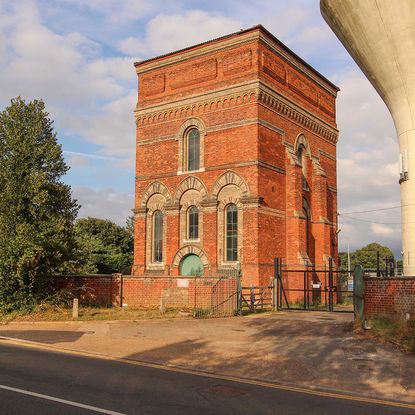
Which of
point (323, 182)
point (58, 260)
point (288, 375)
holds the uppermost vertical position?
point (323, 182)

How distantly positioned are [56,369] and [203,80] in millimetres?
22936

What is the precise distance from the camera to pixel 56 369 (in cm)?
1007

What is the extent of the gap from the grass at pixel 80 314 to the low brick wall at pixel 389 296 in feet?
25.8

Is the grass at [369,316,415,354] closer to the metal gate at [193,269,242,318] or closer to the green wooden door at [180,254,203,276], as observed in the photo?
the metal gate at [193,269,242,318]

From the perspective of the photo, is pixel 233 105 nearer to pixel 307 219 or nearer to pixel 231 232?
pixel 231 232

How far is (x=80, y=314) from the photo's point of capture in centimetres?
2130

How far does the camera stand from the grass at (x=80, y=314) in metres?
20.1

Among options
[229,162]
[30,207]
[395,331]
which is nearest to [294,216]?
[229,162]

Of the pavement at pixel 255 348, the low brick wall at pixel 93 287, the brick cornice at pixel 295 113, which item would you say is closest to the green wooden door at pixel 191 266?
the low brick wall at pixel 93 287

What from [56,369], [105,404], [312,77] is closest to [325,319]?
[56,369]

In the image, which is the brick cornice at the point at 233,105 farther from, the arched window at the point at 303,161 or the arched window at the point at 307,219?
the arched window at the point at 307,219

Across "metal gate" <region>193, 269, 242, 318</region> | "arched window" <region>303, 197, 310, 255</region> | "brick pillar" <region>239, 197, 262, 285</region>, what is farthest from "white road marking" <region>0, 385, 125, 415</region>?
"arched window" <region>303, 197, 310, 255</region>

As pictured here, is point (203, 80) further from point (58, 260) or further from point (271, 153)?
point (58, 260)

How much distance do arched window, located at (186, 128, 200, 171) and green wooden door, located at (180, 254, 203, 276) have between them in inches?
207
